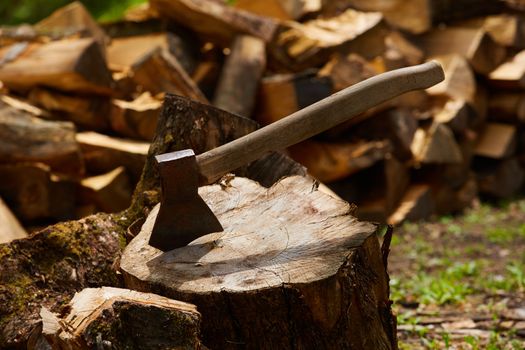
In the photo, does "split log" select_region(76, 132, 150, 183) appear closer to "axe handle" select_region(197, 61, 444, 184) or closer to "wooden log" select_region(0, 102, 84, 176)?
"wooden log" select_region(0, 102, 84, 176)

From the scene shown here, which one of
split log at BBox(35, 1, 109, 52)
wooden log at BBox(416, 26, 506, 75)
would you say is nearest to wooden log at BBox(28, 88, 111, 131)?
split log at BBox(35, 1, 109, 52)

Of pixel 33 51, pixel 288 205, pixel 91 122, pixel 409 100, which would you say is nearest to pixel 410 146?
pixel 409 100

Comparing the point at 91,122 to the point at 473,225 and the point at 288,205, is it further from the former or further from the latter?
the point at 473,225

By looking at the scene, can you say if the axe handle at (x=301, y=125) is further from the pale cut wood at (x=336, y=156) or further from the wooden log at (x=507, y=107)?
the wooden log at (x=507, y=107)

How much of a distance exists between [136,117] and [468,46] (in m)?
3.95

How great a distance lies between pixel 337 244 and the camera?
7.96 ft

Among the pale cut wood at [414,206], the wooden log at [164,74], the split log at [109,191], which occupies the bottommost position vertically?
the pale cut wood at [414,206]

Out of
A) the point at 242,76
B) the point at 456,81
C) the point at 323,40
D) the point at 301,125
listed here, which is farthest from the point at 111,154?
the point at 456,81

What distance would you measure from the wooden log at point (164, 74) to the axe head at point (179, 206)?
276 centimetres

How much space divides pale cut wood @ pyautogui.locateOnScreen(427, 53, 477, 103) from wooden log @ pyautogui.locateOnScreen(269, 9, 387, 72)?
885mm

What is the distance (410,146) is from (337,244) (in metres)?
4.55

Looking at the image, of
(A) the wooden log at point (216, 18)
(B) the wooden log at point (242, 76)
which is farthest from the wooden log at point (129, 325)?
(A) the wooden log at point (216, 18)

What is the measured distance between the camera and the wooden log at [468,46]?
7520 mm

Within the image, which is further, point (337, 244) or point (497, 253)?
Result: point (497, 253)
